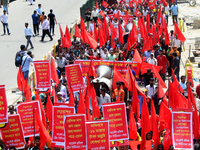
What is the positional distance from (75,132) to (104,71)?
6.40m

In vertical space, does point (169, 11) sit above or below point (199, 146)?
above

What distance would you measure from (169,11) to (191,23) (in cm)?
324

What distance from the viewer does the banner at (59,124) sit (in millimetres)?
8180

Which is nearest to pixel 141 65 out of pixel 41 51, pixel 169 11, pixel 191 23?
pixel 41 51

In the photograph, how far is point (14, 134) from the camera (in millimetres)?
8219

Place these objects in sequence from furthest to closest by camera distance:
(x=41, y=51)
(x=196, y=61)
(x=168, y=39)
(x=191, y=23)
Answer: (x=191, y=23) → (x=196, y=61) → (x=41, y=51) → (x=168, y=39)

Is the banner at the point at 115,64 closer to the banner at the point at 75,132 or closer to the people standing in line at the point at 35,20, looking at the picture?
the banner at the point at 75,132

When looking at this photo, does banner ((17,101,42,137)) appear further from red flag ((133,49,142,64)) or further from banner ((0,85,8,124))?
red flag ((133,49,142,64))

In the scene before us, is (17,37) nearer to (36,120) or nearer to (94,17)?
(94,17)

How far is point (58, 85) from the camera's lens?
476 inches

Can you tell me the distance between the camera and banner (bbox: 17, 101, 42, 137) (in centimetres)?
852

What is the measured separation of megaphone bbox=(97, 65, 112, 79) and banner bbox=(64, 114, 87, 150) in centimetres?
619

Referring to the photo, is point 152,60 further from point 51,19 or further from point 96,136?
point 51,19

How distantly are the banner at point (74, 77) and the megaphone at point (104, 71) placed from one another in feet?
8.98
